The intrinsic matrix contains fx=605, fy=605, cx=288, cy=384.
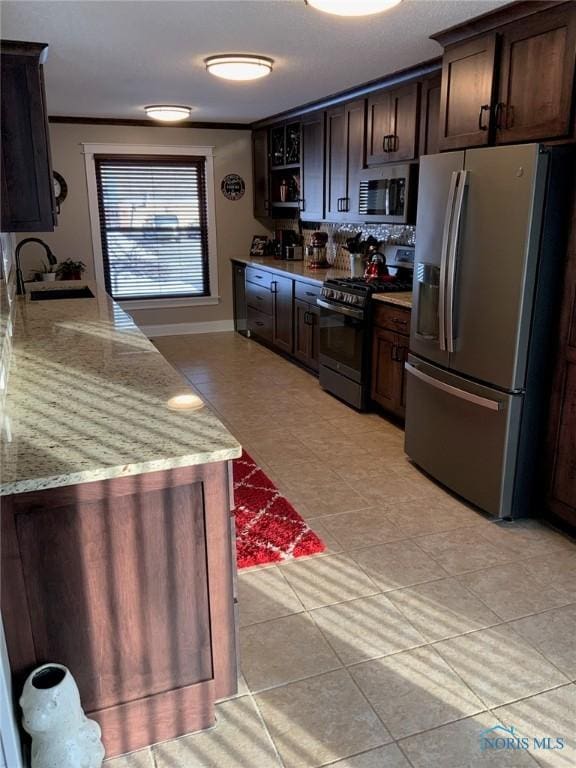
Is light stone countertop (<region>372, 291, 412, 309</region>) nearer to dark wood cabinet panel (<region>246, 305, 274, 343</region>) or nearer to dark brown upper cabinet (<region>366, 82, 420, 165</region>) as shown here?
dark brown upper cabinet (<region>366, 82, 420, 165</region>)

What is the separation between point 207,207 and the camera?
6973 millimetres

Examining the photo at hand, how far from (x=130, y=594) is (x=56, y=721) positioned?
1.09 ft

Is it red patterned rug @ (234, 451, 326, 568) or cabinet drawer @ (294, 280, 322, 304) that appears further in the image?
cabinet drawer @ (294, 280, 322, 304)

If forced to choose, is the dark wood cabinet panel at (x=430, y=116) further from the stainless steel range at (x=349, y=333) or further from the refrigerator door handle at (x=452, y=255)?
the refrigerator door handle at (x=452, y=255)

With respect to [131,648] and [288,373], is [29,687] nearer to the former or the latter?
[131,648]

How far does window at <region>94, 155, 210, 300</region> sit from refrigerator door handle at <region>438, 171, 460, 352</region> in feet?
15.0

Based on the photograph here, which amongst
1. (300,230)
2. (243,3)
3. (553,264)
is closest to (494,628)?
(553,264)

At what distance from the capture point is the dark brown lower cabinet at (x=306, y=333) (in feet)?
17.2

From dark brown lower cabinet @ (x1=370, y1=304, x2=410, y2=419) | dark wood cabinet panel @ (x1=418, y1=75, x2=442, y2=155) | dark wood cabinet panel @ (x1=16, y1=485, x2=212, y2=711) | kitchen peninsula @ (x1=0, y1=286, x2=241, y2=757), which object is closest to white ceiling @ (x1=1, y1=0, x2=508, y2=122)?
dark wood cabinet panel @ (x1=418, y1=75, x2=442, y2=155)

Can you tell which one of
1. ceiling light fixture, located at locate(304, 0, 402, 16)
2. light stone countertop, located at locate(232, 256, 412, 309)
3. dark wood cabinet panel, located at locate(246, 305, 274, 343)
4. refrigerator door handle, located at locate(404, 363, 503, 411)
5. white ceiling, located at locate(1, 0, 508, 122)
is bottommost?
dark wood cabinet panel, located at locate(246, 305, 274, 343)

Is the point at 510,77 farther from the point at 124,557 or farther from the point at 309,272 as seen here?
the point at 309,272

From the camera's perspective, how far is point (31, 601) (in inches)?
60.2

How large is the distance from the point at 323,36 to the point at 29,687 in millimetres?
3213

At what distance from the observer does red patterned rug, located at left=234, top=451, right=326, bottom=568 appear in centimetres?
269
